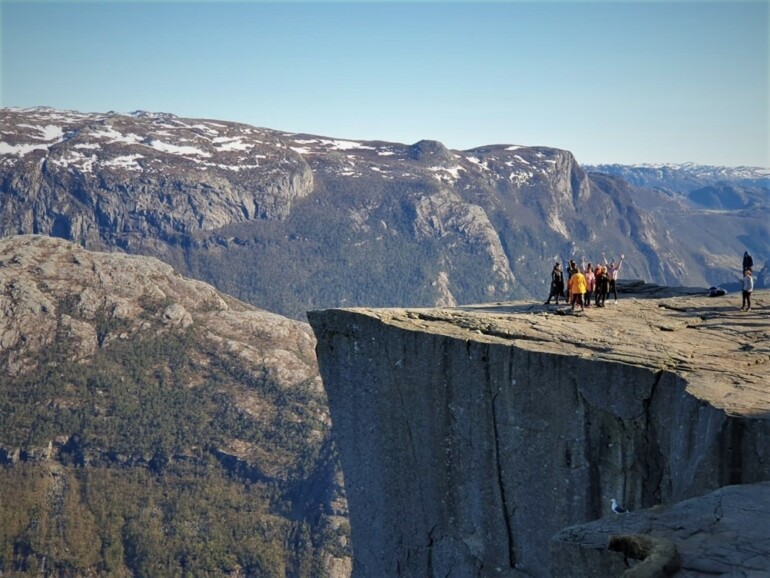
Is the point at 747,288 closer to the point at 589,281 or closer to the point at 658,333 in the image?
the point at 589,281

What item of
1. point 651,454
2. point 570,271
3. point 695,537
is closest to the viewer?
point 695,537

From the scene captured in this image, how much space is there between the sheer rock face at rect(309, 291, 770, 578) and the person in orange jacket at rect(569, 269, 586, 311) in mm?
756

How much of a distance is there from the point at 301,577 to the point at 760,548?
175 meters

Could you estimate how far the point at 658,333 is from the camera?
28.2 meters

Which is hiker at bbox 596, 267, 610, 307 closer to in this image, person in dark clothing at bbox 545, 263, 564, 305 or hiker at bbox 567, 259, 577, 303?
hiker at bbox 567, 259, 577, 303

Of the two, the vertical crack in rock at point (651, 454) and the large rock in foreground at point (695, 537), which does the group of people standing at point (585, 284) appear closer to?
the vertical crack in rock at point (651, 454)

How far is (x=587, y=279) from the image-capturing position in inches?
1310

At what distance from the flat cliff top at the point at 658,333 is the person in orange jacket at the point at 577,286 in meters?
0.56

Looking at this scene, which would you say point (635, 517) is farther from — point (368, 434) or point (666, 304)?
point (666, 304)

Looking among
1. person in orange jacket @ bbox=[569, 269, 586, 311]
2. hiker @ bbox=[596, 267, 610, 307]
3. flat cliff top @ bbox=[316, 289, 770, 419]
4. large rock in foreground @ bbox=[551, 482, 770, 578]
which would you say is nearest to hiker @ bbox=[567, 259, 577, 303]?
person in orange jacket @ bbox=[569, 269, 586, 311]

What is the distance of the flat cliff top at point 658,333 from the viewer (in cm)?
2303

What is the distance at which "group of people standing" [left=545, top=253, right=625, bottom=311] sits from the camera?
32156 millimetres

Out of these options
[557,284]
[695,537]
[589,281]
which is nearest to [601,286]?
[589,281]

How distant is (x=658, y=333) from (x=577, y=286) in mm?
4527
